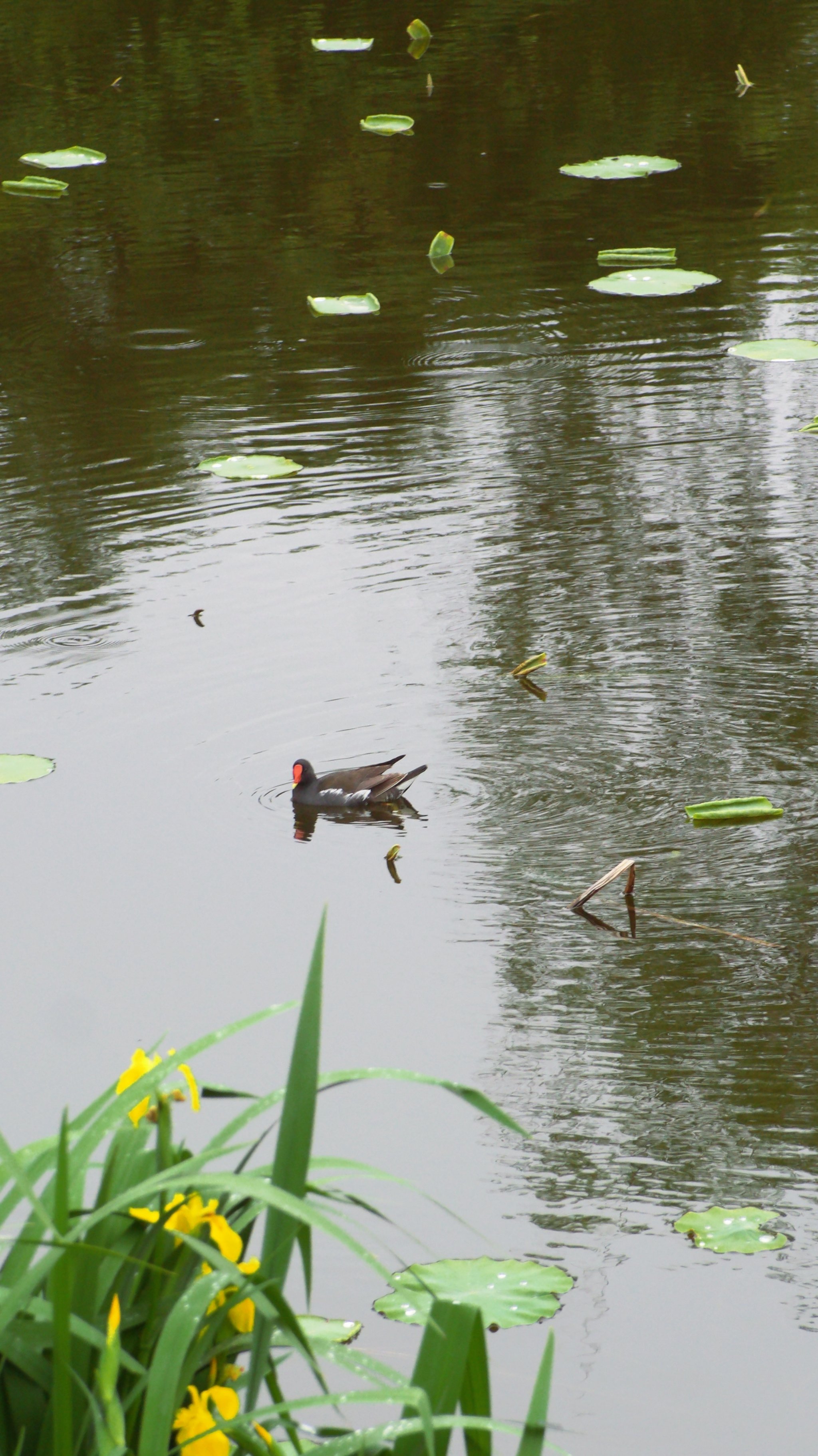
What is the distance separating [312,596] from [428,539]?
0.55 meters

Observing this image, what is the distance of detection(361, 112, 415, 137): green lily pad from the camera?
36.9ft

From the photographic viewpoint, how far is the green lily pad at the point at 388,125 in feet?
36.9

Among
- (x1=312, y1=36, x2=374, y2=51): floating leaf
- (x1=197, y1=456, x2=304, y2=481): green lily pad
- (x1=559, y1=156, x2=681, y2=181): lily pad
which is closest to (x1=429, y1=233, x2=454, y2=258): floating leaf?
(x1=559, y1=156, x2=681, y2=181): lily pad

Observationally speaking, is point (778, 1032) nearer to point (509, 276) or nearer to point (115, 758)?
point (115, 758)

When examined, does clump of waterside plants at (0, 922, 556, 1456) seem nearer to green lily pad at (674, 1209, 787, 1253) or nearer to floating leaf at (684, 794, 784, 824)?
green lily pad at (674, 1209, 787, 1253)

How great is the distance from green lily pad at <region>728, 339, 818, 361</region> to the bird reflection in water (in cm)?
362

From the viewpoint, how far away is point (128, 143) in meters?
11.8

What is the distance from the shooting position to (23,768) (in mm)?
4488

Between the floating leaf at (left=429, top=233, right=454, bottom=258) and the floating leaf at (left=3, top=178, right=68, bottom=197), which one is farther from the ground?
the floating leaf at (left=3, top=178, right=68, bottom=197)

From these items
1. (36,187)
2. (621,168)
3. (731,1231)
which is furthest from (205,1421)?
(36,187)

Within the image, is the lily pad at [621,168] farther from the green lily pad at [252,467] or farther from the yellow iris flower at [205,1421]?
the yellow iris flower at [205,1421]

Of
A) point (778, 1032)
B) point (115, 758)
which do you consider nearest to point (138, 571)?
point (115, 758)

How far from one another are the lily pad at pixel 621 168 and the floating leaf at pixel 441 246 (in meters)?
1.64

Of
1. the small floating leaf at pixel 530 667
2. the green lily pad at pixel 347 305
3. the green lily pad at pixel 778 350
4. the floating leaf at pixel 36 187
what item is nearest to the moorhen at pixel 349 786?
the small floating leaf at pixel 530 667
